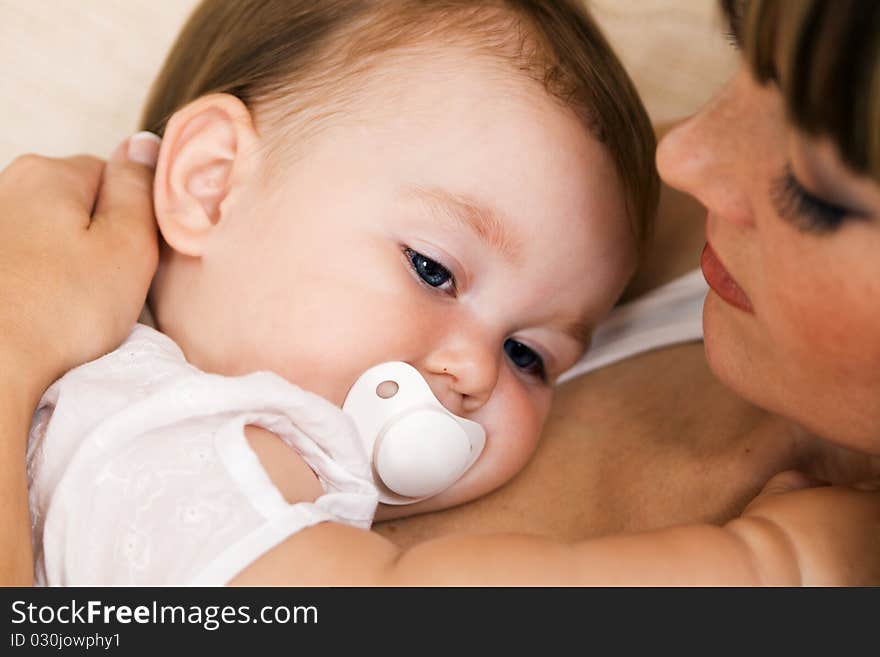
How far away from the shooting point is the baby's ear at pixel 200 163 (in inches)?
47.6

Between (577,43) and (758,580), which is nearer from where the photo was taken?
(758,580)

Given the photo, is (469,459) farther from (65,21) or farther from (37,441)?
(65,21)

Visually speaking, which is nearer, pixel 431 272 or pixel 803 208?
pixel 803 208

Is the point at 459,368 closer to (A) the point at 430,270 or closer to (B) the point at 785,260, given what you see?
(A) the point at 430,270

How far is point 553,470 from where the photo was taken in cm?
129

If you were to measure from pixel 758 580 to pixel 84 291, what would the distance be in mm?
744

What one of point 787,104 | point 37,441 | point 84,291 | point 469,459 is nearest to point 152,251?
point 84,291

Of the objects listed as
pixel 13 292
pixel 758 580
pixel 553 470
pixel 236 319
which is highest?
pixel 13 292

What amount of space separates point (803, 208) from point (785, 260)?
0.05 meters

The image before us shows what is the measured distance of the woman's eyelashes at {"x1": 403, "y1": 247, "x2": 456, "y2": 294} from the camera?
1.15 metres

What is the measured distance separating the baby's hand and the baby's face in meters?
0.36

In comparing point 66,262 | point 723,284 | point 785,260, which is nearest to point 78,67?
point 66,262

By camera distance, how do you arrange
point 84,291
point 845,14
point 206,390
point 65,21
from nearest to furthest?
point 845,14 < point 206,390 < point 84,291 < point 65,21

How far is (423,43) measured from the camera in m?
1.21
